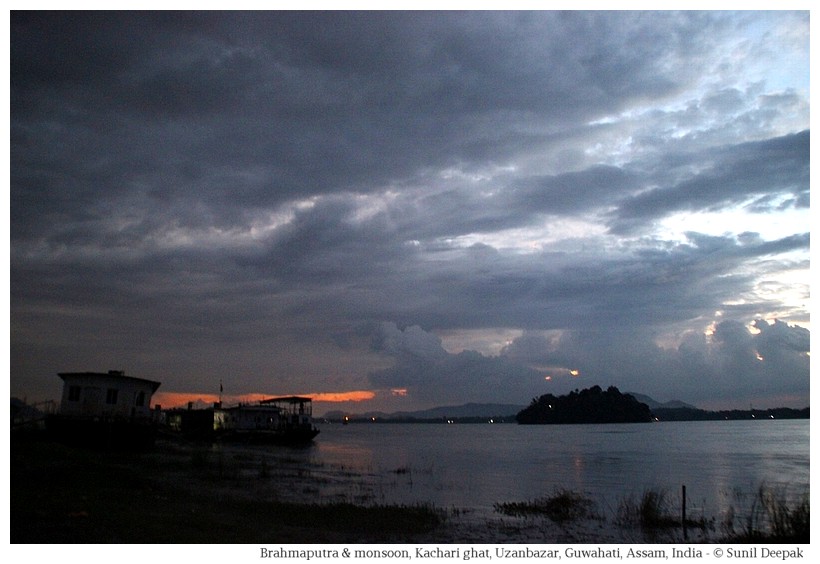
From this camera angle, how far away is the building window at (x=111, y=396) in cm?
5025

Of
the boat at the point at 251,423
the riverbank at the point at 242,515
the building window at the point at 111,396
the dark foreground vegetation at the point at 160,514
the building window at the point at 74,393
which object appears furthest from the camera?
the boat at the point at 251,423

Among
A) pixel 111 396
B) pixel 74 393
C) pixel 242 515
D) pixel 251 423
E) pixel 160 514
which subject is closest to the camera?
pixel 160 514

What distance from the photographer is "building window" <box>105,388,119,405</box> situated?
50.2 meters

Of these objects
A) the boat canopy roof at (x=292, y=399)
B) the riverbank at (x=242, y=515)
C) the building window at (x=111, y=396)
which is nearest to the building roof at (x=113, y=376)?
the building window at (x=111, y=396)

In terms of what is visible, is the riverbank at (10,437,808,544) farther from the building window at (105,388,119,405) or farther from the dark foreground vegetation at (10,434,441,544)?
the building window at (105,388,119,405)

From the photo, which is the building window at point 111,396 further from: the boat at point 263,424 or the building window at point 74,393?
the boat at point 263,424

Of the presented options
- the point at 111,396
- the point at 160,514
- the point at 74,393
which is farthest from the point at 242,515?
the point at 74,393

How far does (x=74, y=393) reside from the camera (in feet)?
161

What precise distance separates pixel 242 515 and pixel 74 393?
35994mm

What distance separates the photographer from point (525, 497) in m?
34.6

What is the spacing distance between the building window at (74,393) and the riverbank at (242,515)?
16.5 meters

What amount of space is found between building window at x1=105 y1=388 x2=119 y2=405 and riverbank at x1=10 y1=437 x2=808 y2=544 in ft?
55.7

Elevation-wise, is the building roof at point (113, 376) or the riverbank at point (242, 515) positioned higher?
the building roof at point (113, 376)

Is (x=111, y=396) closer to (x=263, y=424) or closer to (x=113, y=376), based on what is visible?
(x=113, y=376)
